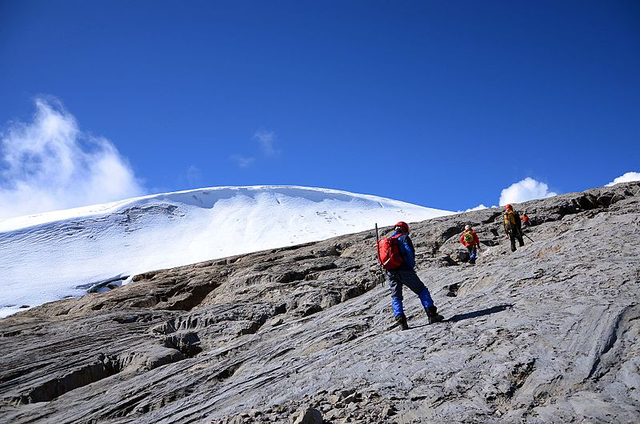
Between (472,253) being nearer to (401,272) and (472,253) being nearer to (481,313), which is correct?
(481,313)

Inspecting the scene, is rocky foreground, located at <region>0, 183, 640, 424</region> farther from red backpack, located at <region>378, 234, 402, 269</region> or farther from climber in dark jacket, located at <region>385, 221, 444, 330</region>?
A: red backpack, located at <region>378, 234, 402, 269</region>

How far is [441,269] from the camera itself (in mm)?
14156

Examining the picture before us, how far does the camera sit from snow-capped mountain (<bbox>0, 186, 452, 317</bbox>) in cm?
4234

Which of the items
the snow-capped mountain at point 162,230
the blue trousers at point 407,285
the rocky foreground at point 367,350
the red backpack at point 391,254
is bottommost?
the rocky foreground at point 367,350

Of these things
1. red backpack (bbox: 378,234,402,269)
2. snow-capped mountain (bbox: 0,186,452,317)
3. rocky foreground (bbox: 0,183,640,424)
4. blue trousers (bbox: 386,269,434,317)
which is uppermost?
snow-capped mountain (bbox: 0,186,452,317)

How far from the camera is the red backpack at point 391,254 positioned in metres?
8.83

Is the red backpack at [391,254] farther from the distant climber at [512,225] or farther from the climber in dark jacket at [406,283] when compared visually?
the distant climber at [512,225]

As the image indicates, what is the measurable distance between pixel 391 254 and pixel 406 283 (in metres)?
0.68

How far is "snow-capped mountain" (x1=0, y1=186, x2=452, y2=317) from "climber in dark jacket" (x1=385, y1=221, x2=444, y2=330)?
35.0 m

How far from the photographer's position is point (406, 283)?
865 cm

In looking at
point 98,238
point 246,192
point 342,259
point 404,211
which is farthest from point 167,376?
point 246,192

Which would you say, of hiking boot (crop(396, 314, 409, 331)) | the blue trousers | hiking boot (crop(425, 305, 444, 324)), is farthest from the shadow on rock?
hiking boot (crop(396, 314, 409, 331))

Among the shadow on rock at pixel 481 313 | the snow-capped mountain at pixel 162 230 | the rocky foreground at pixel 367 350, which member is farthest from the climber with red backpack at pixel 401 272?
the snow-capped mountain at pixel 162 230

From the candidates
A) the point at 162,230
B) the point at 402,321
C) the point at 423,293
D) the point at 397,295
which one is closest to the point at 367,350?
the point at 402,321
